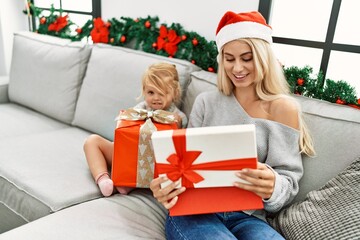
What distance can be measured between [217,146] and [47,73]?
1.65 meters

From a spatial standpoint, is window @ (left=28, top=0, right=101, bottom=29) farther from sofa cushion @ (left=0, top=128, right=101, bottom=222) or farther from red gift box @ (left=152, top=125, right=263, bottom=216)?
red gift box @ (left=152, top=125, right=263, bottom=216)

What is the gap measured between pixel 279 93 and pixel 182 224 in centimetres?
60

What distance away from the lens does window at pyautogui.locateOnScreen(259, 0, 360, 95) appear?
154 centimetres

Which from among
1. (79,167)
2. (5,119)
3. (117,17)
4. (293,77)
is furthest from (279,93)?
(5,119)

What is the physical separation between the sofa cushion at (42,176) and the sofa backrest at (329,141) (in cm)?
84

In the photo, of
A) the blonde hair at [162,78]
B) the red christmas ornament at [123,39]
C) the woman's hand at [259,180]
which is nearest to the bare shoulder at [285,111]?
the woman's hand at [259,180]

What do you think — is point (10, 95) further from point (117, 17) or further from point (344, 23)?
point (344, 23)

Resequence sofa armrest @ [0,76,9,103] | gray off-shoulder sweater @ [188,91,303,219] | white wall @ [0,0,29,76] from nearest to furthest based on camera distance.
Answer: gray off-shoulder sweater @ [188,91,303,219], sofa armrest @ [0,76,9,103], white wall @ [0,0,29,76]

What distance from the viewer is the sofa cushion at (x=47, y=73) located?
6.90ft

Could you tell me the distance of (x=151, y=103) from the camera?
1.50 m

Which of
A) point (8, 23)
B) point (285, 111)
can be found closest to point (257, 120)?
point (285, 111)

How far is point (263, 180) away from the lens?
1.02m

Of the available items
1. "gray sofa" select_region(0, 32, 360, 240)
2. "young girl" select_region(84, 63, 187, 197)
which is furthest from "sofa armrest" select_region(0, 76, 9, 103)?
"young girl" select_region(84, 63, 187, 197)

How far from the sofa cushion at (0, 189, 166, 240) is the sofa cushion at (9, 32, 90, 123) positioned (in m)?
0.96
